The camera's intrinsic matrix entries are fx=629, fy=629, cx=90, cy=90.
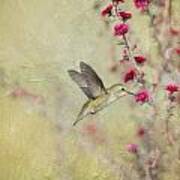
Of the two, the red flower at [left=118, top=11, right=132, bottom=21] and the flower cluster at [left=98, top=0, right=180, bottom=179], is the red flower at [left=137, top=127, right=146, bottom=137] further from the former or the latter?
the red flower at [left=118, top=11, right=132, bottom=21]

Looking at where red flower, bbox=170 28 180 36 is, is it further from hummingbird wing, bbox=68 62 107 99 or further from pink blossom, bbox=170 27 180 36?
hummingbird wing, bbox=68 62 107 99

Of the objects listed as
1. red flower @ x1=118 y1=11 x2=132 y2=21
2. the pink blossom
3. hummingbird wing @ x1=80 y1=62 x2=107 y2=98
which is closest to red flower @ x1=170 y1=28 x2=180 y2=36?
the pink blossom

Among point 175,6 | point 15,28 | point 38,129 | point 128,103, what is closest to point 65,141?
point 38,129

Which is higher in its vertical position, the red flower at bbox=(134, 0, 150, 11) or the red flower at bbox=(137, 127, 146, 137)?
the red flower at bbox=(134, 0, 150, 11)

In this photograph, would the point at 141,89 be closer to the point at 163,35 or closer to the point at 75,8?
the point at 163,35

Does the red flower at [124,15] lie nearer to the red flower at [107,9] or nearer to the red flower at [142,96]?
the red flower at [107,9]

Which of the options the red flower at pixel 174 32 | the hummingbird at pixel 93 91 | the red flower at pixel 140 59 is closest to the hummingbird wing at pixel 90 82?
the hummingbird at pixel 93 91

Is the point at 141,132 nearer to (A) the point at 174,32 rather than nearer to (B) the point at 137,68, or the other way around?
(B) the point at 137,68

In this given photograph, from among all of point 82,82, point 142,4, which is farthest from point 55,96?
point 142,4

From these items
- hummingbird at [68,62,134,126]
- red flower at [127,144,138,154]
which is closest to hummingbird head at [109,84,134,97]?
hummingbird at [68,62,134,126]

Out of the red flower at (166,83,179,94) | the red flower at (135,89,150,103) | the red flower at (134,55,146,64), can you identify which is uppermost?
the red flower at (134,55,146,64)
